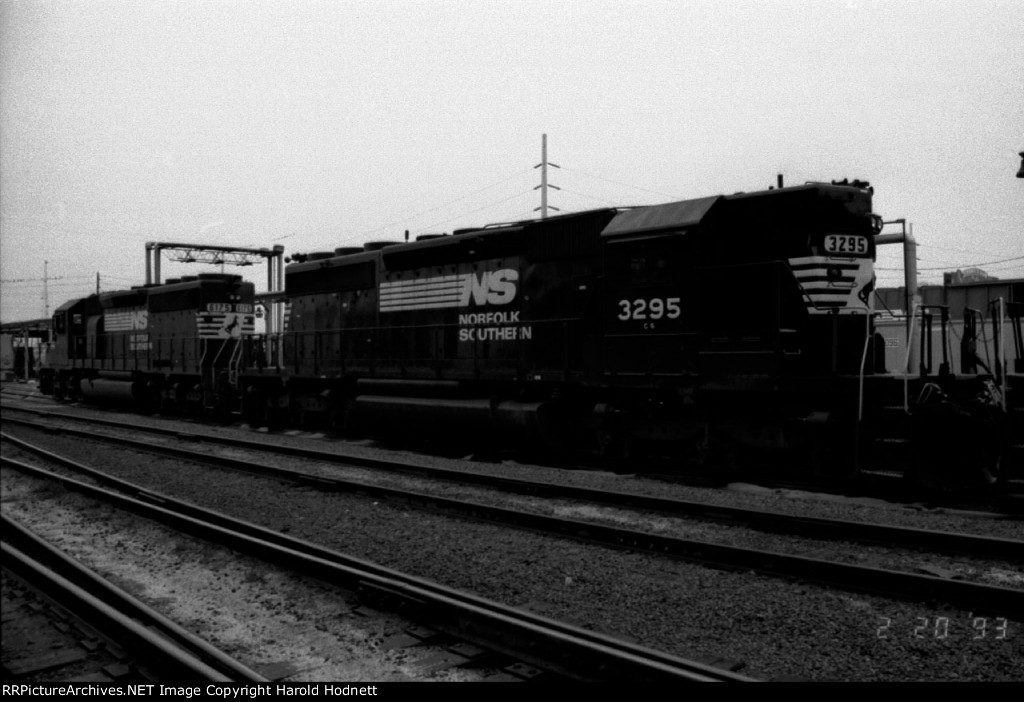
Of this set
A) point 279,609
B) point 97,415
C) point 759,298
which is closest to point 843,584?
point 279,609

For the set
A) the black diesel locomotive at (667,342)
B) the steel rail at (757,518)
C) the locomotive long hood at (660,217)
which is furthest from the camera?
the locomotive long hood at (660,217)

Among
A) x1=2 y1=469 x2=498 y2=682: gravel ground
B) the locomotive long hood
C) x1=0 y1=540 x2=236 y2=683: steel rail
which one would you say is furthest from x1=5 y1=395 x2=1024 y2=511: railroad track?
x1=0 y1=540 x2=236 y2=683: steel rail

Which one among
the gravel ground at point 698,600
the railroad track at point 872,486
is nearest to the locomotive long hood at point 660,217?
the railroad track at point 872,486

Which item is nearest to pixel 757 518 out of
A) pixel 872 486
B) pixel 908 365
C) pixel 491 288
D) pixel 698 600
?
pixel 698 600

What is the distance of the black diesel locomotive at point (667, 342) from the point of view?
9047 mm

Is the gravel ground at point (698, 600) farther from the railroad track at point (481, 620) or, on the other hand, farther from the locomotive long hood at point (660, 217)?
the locomotive long hood at point (660, 217)

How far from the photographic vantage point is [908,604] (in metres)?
5.31

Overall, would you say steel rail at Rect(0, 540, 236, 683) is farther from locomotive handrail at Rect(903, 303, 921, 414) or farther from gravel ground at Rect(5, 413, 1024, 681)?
locomotive handrail at Rect(903, 303, 921, 414)

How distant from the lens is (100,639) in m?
5.07

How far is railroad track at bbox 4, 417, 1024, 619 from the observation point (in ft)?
17.2

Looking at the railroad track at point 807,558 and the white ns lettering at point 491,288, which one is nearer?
the railroad track at point 807,558

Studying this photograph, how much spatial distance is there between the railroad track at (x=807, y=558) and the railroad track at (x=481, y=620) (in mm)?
2080

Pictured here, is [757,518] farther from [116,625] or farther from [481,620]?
[116,625]

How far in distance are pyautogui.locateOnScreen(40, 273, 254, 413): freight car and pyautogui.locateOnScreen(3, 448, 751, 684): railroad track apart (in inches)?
553
